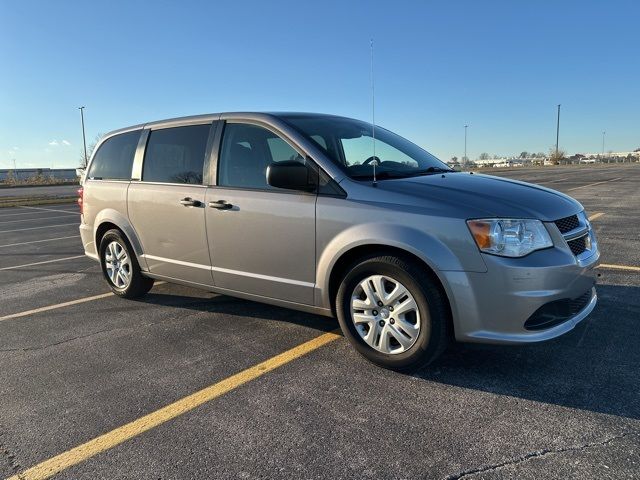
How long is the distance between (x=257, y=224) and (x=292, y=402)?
4.86 ft

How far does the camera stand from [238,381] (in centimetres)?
326

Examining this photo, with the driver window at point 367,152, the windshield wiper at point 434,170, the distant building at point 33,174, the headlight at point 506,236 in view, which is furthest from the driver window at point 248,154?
the distant building at point 33,174

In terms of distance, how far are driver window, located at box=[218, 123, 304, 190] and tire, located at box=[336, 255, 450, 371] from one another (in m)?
1.11

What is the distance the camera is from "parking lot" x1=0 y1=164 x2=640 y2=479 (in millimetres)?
A: 2361

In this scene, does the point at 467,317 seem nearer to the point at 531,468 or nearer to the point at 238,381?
the point at 531,468

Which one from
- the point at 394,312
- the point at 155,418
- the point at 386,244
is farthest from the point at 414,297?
the point at 155,418

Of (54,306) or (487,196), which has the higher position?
(487,196)

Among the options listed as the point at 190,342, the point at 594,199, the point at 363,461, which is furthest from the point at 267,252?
the point at 594,199

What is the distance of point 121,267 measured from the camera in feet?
17.4

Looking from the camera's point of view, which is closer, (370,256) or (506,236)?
(506,236)

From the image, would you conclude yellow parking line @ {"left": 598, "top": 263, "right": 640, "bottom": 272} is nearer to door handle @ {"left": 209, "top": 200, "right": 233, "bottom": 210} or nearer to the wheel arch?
the wheel arch

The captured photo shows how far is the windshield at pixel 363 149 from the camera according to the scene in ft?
12.3

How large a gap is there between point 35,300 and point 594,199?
14774 mm

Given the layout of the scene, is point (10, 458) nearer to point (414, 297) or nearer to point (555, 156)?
point (414, 297)
